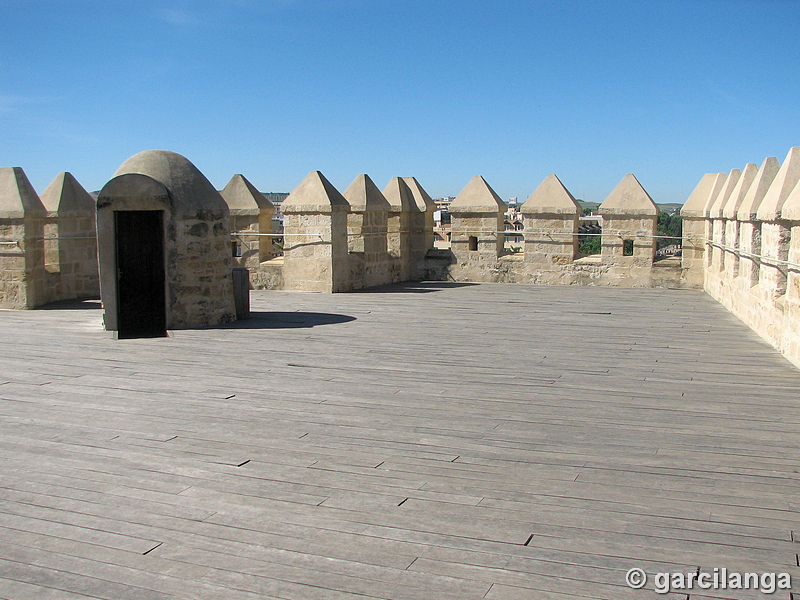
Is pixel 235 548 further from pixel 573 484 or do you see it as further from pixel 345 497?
pixel 573 484

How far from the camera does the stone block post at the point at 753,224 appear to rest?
8953mm

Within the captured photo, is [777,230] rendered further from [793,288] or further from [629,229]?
[629,229]

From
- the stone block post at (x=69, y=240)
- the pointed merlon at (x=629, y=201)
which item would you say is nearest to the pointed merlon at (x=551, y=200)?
the pointed merlon at (x=629, y=201)

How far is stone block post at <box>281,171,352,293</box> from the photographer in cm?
1261

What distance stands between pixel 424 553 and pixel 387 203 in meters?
11.5

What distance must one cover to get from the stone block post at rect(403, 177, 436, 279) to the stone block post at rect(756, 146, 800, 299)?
24.5 feet

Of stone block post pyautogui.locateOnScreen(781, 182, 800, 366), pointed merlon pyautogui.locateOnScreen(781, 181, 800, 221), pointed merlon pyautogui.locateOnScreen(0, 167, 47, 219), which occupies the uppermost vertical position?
A: pointed merlon pyautogui.locateOnScreen(0, 167, 47, 219)

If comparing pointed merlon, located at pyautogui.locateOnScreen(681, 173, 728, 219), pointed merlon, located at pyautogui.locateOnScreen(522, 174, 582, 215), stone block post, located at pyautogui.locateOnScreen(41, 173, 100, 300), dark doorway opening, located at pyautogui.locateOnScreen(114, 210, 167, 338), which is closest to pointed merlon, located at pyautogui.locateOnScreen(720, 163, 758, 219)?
pointed merlon, located at pyautogui.locateOnScreen(681, 173, 728, 219)

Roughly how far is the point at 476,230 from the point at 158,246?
6.91 meters

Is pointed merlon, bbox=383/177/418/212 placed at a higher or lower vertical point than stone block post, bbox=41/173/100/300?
higher

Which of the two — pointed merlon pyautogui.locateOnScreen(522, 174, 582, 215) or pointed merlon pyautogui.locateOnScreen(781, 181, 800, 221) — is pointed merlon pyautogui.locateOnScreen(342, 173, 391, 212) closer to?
pointed merlon pyautogui.locateOnScreen(522, 174, 582, 215)

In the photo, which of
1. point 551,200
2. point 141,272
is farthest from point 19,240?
point 551,200

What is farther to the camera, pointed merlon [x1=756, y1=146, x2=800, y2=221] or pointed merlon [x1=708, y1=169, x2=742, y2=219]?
pointed merlon [x1=708, y1=169, x2=742, y2=219]

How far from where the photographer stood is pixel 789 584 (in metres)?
2.76
